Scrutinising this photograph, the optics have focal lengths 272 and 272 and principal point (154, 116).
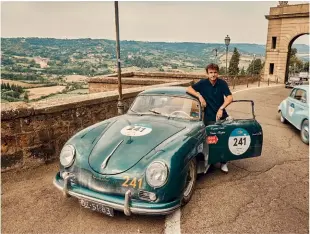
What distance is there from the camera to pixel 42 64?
19.0m

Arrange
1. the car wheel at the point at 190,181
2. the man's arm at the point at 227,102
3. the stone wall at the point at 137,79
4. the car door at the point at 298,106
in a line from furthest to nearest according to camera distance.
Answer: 1. the stone wall at the point at 137,79
2. the car door at the point at 298,106
3. the man's arm at the point at 227,102
4. the car wheel at the point at 190,181

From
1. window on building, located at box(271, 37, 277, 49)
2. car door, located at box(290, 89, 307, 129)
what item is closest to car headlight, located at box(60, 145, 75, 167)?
car door, located at box(290, 89, 307, 129)

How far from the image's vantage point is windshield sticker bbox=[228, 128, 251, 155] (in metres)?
4.64

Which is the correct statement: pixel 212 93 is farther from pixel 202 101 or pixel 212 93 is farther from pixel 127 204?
pixel 127 204

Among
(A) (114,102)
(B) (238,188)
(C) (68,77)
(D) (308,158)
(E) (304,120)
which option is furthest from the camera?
(C) (68,77)

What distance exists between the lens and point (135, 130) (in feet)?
13.1

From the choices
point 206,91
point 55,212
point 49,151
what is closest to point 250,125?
point 206,91

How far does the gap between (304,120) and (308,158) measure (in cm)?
183

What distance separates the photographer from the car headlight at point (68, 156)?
360 centimetres

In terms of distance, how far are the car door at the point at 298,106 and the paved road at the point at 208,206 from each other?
8.94 feet

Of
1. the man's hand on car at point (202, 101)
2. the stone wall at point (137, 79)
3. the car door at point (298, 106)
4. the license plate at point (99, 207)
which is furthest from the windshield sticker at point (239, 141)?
the stone wall at point (137, 79)

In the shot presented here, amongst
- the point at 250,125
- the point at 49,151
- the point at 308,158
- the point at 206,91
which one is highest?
the point at 206,91

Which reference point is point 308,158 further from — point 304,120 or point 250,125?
point 250,125

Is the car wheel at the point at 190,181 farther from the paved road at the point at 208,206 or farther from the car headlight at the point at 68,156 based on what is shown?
the car headlight at the point at 68,156
